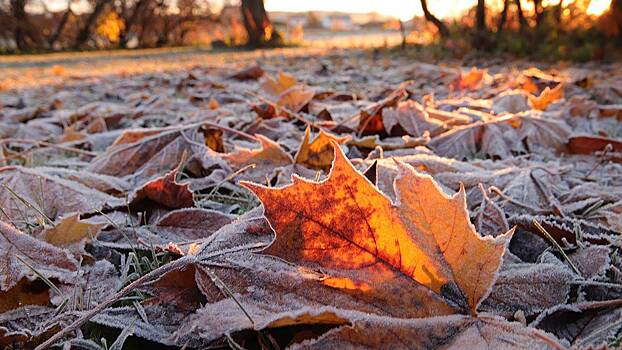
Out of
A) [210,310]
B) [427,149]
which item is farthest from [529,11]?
[210,310]

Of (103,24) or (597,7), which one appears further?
(103,24)

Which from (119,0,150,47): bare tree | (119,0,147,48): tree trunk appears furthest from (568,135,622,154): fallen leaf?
(119,0,147,48): tree trunk

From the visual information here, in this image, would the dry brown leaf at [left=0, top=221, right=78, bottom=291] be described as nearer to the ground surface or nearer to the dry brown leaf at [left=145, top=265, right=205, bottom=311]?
the ground surface

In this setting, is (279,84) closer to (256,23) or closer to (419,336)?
(419,336)

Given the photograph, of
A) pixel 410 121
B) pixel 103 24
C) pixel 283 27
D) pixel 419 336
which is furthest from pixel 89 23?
pixel 419 336

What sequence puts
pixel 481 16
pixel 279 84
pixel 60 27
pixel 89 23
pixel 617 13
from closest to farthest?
pixel 279 84, pixel 617 13, pixel 481 16, pixel 60 27, pixel 89 23

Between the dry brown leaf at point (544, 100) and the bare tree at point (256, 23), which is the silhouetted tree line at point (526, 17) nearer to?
the dry brown leaf at point (544, 100)
